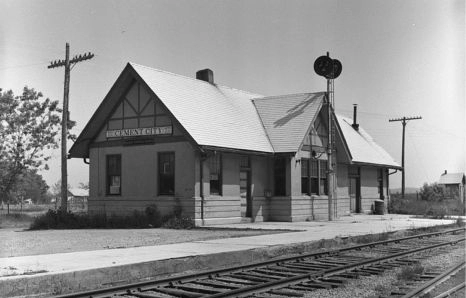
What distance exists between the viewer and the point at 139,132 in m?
24.3

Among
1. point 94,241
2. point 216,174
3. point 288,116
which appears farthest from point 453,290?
point 288,116

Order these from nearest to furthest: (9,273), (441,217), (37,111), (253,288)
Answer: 1. (253,288)
2. (9,273)
3. (441,217)
4. (37,111)

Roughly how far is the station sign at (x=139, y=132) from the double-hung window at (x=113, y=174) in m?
0.99

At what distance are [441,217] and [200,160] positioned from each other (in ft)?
53.2

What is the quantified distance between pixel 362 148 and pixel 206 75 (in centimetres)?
1354

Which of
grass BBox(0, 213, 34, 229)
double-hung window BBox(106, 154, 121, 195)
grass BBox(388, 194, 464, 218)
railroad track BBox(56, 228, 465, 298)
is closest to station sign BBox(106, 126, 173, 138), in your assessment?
double-hung window BBox(106, 154, 121, 195)

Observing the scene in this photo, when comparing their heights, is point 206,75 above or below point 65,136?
above

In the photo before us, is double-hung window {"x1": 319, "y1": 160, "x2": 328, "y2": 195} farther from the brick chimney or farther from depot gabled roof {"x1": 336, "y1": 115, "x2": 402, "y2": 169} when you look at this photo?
the brick chimney

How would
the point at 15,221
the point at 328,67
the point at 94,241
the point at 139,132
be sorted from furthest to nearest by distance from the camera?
1. the point at 15,221
2. the point at 328,67
3. the point at 139,132
4. the point at 94,241

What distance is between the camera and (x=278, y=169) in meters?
26.6

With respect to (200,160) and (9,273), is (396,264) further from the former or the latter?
(200,160)

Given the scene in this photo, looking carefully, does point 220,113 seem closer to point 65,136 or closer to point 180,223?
point 180,223

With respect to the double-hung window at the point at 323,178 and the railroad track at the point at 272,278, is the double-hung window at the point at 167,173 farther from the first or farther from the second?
the railroad track at the point at 272,278

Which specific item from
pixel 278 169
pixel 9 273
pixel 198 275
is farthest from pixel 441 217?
pixel 9 273
